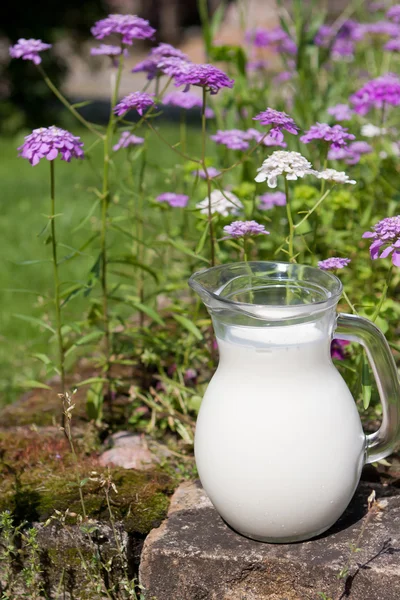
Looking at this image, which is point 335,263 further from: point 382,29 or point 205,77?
point 382,29

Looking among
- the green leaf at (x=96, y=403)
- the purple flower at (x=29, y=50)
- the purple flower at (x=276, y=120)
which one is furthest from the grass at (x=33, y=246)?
the purple flower at (x=276, y=120)

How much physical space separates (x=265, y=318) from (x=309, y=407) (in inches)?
7.5

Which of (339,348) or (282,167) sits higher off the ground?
(282,167)

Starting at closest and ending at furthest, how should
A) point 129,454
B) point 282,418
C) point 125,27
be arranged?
point 282,418, point 125,27, point 129,454

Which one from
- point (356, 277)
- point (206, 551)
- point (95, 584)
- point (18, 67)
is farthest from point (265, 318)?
point (18, 67)

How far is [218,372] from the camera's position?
5.30 ft

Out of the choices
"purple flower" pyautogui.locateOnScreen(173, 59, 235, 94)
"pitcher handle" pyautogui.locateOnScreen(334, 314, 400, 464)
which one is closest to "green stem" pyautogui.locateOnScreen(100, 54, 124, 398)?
"purple flower" pyautogui.locateOnScreen(173, 59, 235, 94)

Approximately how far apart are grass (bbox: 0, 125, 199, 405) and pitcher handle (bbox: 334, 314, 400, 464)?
740 mm

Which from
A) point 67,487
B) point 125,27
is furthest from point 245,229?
point 67,487

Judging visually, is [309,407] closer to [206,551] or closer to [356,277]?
[206,551]

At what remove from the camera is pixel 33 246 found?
4.35 m

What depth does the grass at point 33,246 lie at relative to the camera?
119 inches

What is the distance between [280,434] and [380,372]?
267 millimetres

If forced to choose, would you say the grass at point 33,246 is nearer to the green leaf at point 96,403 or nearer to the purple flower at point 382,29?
the green leaf at point 96,403
